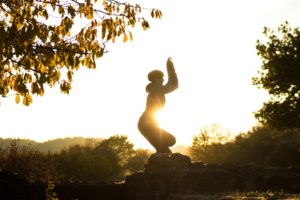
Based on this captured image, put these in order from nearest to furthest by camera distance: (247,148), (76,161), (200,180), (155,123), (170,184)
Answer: (170,184)
(200,180)
(155,123)
(76,161)
(247,148)

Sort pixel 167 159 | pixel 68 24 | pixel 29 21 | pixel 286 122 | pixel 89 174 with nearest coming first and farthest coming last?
pixel 29 21, pixel 68 24, pixel 167 159, pixel 89 174, pixel 286 122

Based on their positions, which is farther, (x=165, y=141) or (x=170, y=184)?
(x=165, y=141)

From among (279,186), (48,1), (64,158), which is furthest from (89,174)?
(48,1)

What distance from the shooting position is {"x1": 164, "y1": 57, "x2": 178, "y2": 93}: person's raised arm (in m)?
9.41

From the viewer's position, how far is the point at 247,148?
26.1 m

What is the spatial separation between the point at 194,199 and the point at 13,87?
11.5ft

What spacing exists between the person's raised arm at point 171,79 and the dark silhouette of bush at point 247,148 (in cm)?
1494

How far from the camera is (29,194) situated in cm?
777

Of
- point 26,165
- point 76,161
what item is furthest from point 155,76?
point 76,161

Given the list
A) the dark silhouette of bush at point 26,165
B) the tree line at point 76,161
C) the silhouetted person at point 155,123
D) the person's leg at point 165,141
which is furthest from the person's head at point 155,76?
the dark silhouette of bush at point 26,165

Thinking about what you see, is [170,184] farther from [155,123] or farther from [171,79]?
[171,79]

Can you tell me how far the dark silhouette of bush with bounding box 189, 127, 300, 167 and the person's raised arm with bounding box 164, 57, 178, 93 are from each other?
49.0 feet

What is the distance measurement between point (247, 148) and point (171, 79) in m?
18.3

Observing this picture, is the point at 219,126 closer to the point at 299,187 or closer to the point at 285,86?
the point at 285,86
